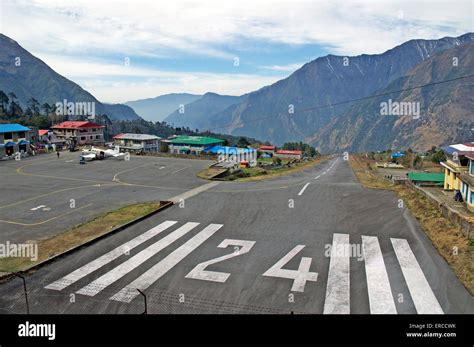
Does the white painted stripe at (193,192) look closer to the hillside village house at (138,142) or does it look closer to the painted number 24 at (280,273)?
the painted number 24 at (280,273)

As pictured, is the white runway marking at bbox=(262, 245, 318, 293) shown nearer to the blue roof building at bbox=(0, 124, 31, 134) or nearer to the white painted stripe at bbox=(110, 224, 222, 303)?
the white painted stripe at bbox=(110, 224, 222, 303)

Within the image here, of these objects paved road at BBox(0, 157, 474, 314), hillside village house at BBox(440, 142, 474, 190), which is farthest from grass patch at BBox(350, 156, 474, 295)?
hillside village house at BBox(440, 142, 474, 190)

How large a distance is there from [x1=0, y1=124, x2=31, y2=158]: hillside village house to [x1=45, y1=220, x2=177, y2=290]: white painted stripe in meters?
61.6

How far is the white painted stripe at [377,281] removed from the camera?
1652 centimetres

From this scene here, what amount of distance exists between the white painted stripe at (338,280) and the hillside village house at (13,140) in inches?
2907

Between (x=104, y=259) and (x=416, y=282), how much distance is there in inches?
729

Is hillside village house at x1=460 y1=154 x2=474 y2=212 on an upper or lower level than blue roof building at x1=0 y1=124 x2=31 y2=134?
lower

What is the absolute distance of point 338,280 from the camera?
19125mm

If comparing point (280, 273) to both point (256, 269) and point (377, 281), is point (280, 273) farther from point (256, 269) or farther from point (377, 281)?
point (377, 281)

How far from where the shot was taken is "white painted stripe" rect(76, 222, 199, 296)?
18.3m

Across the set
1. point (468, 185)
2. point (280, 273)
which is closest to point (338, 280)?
point (280, 273)

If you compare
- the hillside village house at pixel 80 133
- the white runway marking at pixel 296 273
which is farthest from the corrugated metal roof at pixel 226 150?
the white runway marking at pixel 296 273
